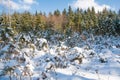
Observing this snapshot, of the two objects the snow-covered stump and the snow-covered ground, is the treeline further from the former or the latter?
the snow-covered stump

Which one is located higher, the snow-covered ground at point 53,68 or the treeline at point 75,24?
the treeline at point 75,24

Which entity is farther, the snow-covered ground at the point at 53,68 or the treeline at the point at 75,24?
the treeline at the point at 75,24

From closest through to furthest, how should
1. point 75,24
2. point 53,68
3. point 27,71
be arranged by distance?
point 27,71, point 53,68, point 75,24

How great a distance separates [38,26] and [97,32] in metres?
16.7

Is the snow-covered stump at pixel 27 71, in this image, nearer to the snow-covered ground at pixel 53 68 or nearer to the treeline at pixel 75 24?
the snow-covered ground at pixel 53 68

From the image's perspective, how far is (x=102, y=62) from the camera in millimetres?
9516

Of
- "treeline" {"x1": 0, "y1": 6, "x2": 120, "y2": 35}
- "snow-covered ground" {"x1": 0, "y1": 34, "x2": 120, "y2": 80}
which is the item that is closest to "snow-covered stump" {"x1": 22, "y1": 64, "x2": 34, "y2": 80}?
"snow-covered ground" {"x1": 0, "y1": 34, "x2": 120, "y2": 80}

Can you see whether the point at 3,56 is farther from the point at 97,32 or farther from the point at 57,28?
the point at 57,28

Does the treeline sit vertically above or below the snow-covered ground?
above

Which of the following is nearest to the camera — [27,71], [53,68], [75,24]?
[27,71]

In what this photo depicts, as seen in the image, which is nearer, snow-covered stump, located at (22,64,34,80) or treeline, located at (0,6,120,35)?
snow-covered stump, located at (22,64,34,80)

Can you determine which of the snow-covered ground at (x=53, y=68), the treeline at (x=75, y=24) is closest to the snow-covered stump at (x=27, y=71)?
the snow-covered ground at (x=53, y=68)

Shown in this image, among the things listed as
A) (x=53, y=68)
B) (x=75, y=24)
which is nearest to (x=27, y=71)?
(x=53, y=68)

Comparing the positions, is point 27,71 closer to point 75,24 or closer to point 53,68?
point 53,68
